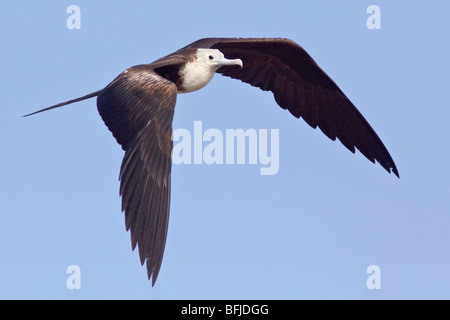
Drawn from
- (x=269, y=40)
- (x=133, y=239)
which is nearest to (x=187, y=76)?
(x=269, y=40)

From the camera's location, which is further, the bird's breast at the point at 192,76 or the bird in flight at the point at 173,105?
the bird's breast at the point at 192,76

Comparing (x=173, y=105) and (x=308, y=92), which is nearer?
(x=173, y=105)

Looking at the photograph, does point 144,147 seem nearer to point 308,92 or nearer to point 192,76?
point 192,76

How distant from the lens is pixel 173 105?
1048 centimetres

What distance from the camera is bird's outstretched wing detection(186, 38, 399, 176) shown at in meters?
12.9

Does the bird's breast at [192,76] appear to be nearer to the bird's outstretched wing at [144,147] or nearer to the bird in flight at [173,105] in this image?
the bird in flight at [173,105]

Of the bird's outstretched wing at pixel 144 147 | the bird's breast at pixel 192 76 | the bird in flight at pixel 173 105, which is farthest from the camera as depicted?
the bird's breast at pixel 192 76

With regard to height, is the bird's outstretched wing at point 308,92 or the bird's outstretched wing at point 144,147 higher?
the bird's outstretched wing at point 308,92

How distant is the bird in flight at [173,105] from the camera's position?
31.9 ft

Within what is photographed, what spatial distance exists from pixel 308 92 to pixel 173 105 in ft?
10.1

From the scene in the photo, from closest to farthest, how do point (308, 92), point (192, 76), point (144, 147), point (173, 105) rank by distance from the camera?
point (144, 147), point (173, 105), point (192, 76), point (308, 92)

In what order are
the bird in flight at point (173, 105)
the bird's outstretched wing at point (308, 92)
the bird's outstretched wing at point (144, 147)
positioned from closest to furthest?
1. the bird's outstretched wing at point (144, 147)
2. the bird in flight at point (173, 105)
3. the bird's outstretched wing at point (308, 92)

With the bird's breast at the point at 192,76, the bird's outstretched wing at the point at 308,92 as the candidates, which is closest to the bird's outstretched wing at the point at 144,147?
the bird's breast at the point at 192,76

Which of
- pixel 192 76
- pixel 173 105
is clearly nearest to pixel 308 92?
pixel 192 76
